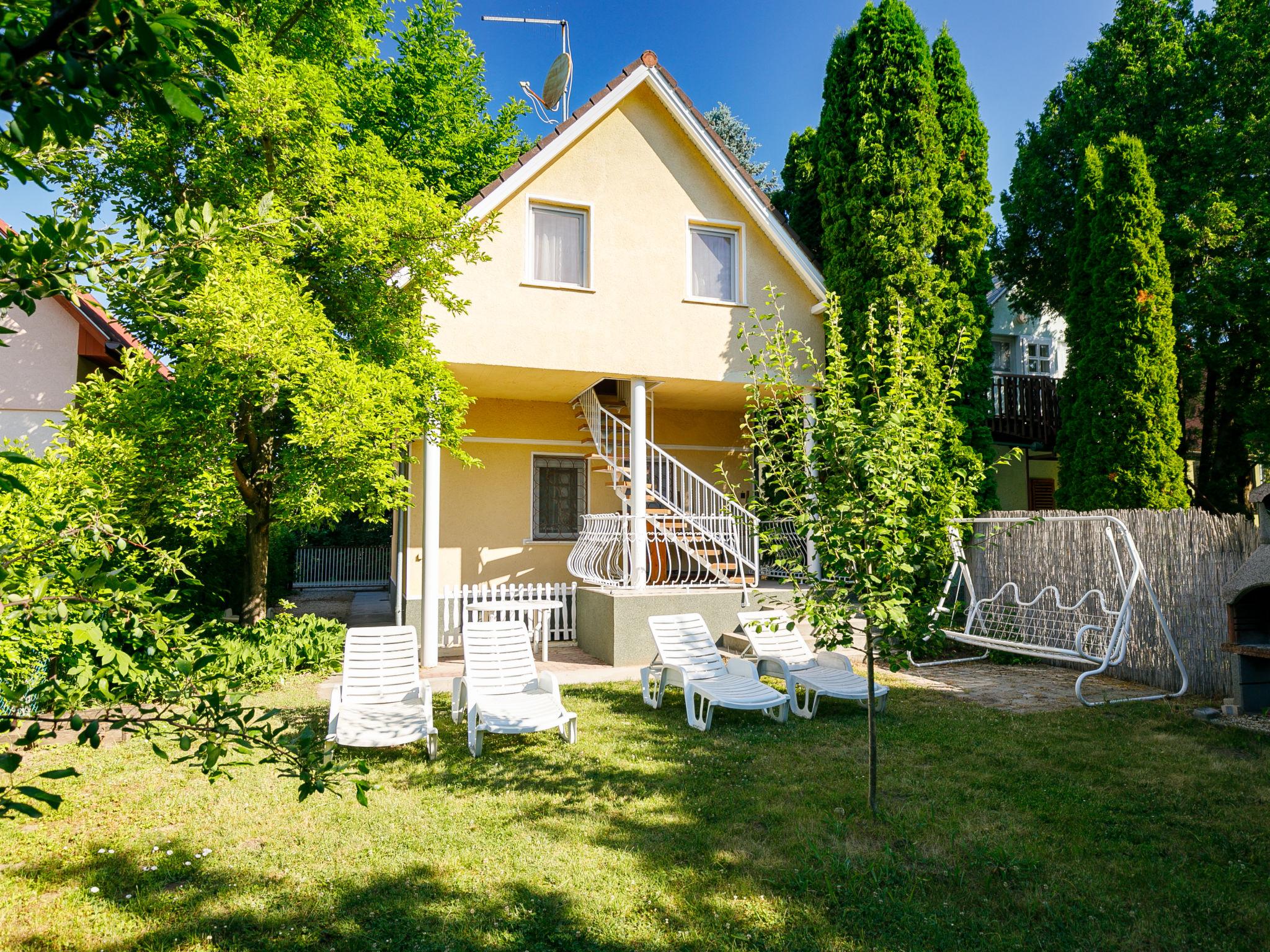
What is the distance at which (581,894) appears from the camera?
4.25 metres

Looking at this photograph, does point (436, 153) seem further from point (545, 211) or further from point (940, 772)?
point (940, 772)

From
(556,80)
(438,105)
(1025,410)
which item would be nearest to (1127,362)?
(1025,410)

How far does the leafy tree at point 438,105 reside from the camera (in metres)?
19.5

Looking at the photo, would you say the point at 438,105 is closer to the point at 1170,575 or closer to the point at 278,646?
the point at 278,646

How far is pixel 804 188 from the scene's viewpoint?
17.1 m

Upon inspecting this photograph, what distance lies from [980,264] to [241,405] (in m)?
11.4

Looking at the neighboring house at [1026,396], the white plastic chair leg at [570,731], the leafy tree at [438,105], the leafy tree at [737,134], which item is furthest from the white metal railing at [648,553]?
the leafy tree at [737,134]

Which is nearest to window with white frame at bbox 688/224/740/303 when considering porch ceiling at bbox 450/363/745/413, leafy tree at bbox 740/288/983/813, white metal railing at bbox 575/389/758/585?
porch ceiling at bbox 450/363/745/413

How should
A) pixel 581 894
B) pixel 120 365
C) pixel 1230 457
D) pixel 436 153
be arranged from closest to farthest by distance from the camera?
1. pixel 581 894
2. pixel 120 365
3. pixel 1230 457
4. pixel 436 153

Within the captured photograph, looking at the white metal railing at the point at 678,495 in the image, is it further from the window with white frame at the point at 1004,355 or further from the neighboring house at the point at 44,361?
the window with white frame at the point at 1004,355

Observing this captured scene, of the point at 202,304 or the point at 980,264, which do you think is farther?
the point at 980,264

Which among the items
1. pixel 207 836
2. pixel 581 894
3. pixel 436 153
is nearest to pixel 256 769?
pixel 207 836

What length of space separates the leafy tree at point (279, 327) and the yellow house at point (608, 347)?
1.35 meters

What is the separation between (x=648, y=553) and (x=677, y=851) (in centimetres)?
745
